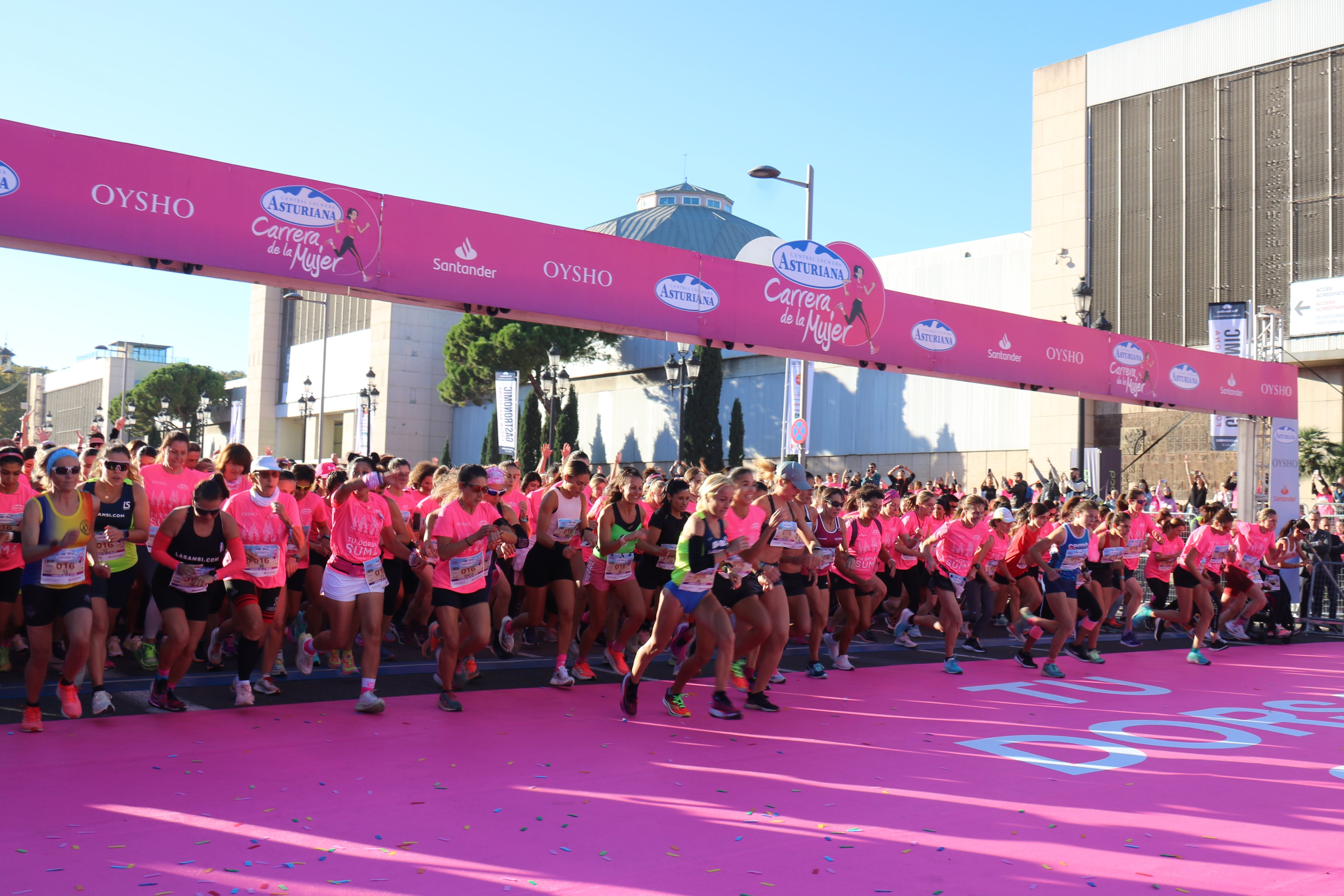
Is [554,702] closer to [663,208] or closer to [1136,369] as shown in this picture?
[1136,369]

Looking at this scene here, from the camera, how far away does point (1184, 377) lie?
61.3 ft

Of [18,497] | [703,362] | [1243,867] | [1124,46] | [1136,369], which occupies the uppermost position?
[1124,46]

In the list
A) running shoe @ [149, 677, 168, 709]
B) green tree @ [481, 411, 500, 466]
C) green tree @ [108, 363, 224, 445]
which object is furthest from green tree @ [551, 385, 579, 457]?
green tree @ [108, 363, 224, 445]

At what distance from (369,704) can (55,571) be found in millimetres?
2125

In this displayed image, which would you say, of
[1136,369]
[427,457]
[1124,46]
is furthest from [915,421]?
[427,457]

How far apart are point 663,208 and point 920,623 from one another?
5661cm

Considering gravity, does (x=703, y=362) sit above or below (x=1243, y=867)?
above

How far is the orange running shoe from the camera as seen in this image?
6.94 meters

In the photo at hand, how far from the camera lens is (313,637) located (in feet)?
29.0

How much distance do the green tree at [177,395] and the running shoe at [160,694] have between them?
87.2 meters

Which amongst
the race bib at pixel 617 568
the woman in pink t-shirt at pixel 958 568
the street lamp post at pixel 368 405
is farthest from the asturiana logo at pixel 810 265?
the street lamp post at pixel 368 405

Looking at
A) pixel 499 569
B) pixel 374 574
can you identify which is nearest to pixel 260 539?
pixel 374 574

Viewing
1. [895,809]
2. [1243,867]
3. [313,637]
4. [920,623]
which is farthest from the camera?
[920,623]

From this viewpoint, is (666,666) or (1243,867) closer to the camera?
(1243,867)
